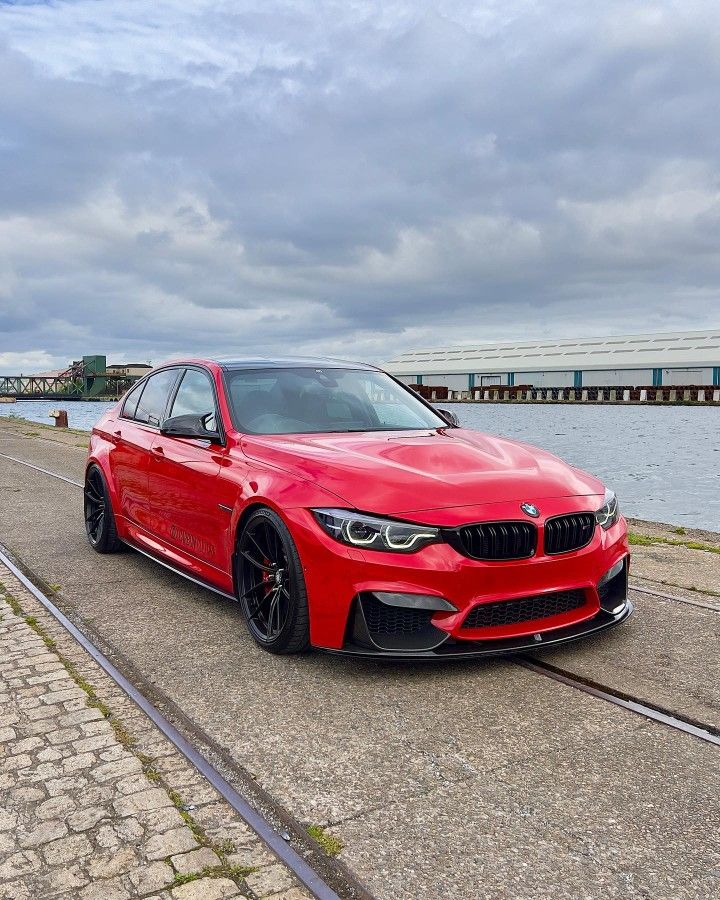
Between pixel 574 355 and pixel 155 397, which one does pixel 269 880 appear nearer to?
pixel 155 397

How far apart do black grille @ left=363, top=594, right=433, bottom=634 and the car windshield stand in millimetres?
1544

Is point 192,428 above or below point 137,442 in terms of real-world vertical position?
above

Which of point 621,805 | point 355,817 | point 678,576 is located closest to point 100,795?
point 355,817

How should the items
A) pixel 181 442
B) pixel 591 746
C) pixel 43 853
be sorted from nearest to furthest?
1. pixel 43 853
2. pixel 591 746
3. pixel 181 442

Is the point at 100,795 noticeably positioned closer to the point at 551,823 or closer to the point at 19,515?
the point at 551,823

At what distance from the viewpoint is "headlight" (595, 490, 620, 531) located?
14.6 feet

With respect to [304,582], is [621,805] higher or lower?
lower

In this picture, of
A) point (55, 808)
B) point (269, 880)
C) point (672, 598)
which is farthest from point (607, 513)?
point (55, 808)

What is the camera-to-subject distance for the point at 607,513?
4.55 meters

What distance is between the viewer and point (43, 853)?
8.59 ft

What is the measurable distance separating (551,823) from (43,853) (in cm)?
159

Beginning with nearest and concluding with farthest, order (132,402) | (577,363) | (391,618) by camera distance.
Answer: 1. (391,618)
2. (132,402)
3. (577,363)

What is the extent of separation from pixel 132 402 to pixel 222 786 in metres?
4.53

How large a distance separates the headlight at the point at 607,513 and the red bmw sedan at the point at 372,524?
0.01m
